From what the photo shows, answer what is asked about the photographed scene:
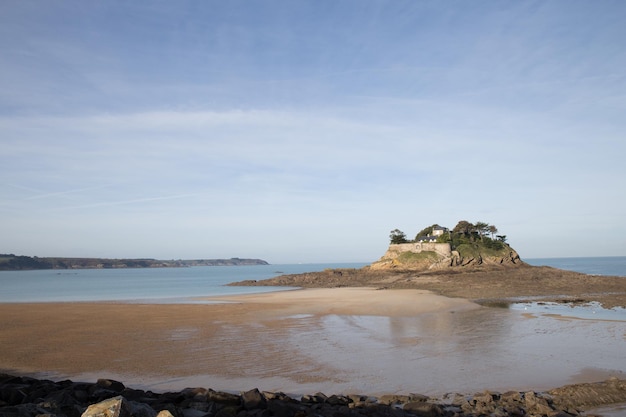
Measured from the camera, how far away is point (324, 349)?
15797 millimetres

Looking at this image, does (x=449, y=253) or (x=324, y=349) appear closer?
(x=324, y=349)

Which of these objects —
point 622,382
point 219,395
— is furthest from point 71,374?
point 622,382

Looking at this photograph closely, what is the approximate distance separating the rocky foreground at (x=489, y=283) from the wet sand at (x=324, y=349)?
31.6ft

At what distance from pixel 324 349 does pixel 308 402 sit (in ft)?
21.4

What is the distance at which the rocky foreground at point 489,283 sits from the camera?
108 feet

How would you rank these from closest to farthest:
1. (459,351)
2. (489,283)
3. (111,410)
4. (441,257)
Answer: (111,410) → (459,351) → (489,283) → (441,257)

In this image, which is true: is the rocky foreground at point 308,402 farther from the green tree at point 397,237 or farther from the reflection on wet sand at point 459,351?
the green tree at point 397,237

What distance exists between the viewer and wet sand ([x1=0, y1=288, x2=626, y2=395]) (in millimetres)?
11922

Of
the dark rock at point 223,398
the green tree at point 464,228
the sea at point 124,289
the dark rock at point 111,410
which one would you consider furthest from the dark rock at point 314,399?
the green tree at point 464,228

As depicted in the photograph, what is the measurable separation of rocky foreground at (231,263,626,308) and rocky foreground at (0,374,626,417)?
2097cm

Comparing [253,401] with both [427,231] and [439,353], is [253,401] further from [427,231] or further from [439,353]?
[427,231]

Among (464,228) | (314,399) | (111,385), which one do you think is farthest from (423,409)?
(464,228)

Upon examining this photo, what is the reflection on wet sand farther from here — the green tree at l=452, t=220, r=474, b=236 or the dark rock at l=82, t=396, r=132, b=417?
the green tree at l=452, t=220, r=474, b=236

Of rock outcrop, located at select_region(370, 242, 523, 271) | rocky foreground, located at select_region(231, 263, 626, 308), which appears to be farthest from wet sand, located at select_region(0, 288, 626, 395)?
rock outcrop, located at select_region(370, 242, 523, 271)
